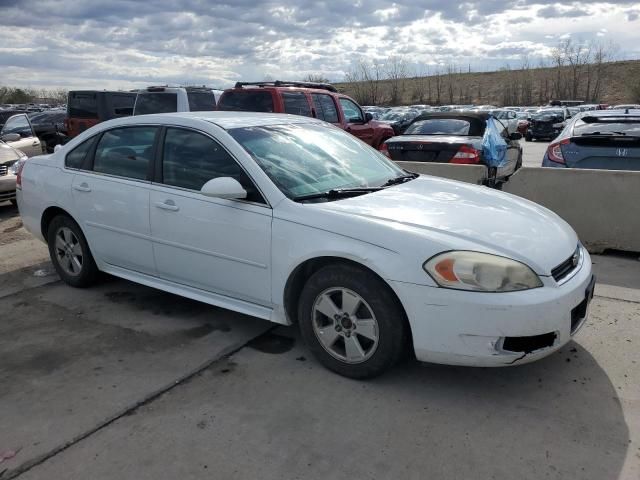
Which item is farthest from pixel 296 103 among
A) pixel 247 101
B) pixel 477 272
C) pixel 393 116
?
pixel 393 116

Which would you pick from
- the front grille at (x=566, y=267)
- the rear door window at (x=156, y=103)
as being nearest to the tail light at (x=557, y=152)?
the front grille at (x=566, y=267)

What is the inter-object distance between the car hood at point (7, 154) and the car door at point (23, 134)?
164 centimetres

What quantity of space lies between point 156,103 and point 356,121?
4.15 m

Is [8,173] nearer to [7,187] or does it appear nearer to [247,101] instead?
[7,187]

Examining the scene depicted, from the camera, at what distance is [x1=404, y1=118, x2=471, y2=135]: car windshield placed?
896 centimetres

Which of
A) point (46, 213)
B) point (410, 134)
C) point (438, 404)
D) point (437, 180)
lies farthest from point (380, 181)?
point (410, 134)

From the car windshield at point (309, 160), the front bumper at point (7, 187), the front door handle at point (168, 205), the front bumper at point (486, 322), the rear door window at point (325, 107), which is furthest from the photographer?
the rear door window at point (325, 107)

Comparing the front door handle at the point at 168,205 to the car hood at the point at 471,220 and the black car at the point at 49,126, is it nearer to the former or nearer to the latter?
the car hood at the point at 471,220

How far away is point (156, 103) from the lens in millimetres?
11078

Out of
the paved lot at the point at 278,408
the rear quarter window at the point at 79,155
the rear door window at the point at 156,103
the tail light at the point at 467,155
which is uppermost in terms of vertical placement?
the rear door window at the point at 156,103

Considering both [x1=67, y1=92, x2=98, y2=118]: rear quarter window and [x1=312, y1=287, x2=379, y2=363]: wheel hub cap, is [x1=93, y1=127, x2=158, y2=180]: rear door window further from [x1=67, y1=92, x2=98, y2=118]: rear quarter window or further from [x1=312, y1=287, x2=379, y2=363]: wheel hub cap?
[x1=67, y1=92, x2=98, y2=118]: rear quarter window

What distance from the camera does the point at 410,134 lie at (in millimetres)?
9234

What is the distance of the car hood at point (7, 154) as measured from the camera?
8938mm

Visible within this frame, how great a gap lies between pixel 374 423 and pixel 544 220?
1787mm
